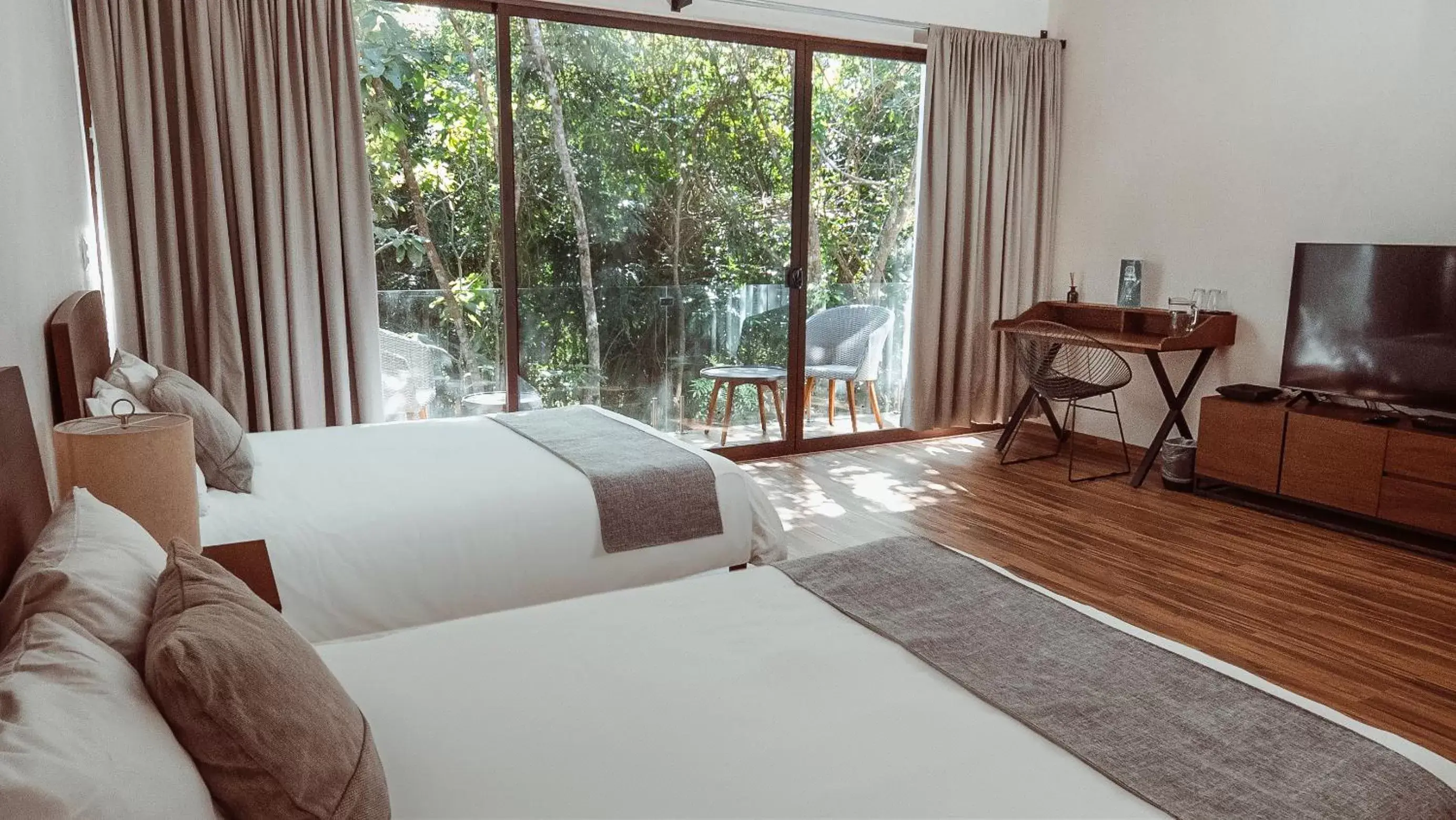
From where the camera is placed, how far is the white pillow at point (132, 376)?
2742 mm

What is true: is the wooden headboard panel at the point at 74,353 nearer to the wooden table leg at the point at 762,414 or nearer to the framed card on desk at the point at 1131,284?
the wooden table leg at the point at 762,414

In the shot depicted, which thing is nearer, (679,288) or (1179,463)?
(1179,463)

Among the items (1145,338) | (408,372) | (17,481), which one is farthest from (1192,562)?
(17,481)

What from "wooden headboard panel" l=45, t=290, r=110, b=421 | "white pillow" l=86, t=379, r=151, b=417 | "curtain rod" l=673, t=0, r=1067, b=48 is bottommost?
"white pillow" l=86, t=379, r=151, b=417

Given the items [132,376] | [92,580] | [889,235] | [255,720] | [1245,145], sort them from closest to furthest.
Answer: [255,720]
[92,580]
[132,376]
[1245,145]
[889,235]

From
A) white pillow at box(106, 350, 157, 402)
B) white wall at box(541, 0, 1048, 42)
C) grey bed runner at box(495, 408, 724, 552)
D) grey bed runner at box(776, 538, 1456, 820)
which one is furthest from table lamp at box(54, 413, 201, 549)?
white wall at box(541, 0, 1048, 42)

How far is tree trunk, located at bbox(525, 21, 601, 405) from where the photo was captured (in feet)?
15.1

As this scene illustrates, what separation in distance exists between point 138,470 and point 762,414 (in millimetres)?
3815

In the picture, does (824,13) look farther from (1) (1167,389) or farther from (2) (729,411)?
(1) (1167,389)

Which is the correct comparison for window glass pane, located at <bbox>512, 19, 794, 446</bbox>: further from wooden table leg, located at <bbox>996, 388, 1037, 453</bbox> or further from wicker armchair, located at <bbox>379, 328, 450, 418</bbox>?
wooden table leg, located at <bbox>996, 388, 1037, 453</bbox>

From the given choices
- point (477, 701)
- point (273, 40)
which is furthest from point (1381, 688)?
point (273, 40)

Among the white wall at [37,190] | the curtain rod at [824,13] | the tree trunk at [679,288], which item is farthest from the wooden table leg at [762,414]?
the white wall at [37,190]

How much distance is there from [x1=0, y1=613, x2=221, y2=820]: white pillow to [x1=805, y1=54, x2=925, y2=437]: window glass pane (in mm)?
4592

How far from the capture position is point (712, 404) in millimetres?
5324
